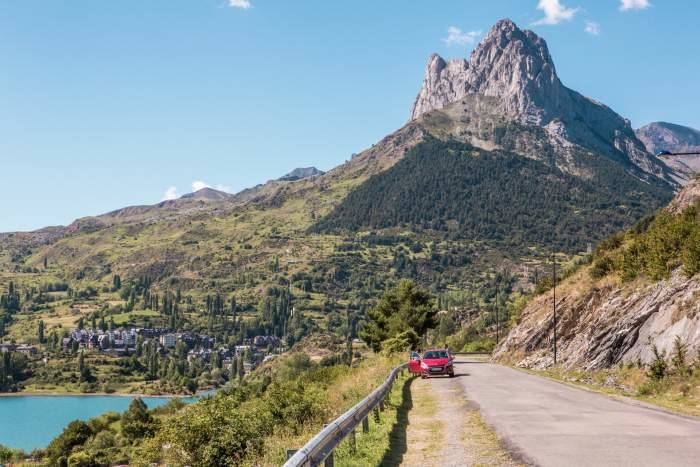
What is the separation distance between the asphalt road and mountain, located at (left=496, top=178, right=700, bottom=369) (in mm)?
8879

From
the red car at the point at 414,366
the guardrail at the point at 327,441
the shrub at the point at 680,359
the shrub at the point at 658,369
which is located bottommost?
the red car at the point at 414,366

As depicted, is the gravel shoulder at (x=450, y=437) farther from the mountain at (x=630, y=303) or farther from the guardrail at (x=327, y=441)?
the mountain at (x=630, y=303)

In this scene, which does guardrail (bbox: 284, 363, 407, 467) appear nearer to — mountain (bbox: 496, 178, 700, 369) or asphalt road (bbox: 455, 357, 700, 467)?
asphalt road (bbox: 455, 357, 700, 467)

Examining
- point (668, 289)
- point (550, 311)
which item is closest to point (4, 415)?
point (550, 311)

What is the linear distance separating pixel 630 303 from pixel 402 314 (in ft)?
170

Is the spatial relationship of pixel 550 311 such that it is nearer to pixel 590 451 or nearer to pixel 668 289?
pixel 668 289

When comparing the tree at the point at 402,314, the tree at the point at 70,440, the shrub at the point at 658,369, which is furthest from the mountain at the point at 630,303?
the tree at the point at 70,440

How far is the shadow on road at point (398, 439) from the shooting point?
13.5m

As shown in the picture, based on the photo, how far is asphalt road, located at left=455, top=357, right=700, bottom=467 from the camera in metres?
12.0

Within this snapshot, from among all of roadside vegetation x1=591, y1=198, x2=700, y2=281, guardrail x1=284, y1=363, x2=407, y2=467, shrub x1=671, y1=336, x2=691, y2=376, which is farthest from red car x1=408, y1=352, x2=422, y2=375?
guardrail x1=284, y1=363, x2=407, y2=467

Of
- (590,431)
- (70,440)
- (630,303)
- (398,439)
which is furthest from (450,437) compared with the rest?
(70,440)

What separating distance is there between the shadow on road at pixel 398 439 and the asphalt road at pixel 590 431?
91.0 inches

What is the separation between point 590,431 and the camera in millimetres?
15680

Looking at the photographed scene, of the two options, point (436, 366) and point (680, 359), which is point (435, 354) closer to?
point (436, 366)
